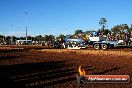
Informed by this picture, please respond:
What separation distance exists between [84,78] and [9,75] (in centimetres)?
882

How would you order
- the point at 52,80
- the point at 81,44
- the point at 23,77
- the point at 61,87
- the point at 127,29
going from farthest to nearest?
1. the point at 127,29
2. the point at 81,44
3. the point at 23,77
4. the point at 52,80
5. the point at 61,87

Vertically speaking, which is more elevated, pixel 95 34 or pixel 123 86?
pixel 95 34

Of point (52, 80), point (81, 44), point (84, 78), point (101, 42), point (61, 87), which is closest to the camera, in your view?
point (84, 78)

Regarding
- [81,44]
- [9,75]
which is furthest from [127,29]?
[9,75]

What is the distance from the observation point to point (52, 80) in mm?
17391

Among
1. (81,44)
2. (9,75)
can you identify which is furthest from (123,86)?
(81,44)

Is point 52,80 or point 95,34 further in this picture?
point 95,34

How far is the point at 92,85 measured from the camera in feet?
51.5

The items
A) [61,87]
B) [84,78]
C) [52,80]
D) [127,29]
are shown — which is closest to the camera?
[84,78]

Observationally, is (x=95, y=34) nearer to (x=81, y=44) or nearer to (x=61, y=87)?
(x=81, y=44)

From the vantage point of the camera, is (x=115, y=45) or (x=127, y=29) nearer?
(x=115, y=45)

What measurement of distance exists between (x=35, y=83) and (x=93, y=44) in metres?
38.2

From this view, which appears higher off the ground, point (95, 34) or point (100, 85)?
point (95, 34)

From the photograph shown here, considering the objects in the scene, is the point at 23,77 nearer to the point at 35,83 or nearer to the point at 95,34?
the point at 35,83
